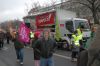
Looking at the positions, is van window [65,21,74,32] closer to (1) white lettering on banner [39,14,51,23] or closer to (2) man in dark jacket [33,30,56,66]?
(1) white lettering on banner [39,14,51,23]

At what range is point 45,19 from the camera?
82.3 ft

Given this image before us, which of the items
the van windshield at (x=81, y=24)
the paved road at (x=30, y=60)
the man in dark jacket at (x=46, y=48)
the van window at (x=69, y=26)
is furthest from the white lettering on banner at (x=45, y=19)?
the man in dark jacket at (x=46, y=48)

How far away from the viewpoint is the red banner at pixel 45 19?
79.4 feet

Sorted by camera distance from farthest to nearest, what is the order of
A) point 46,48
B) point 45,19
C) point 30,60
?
point 45,19 → point 30,60 → point 46,48

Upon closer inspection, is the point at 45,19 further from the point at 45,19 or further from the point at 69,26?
the point at 69,26

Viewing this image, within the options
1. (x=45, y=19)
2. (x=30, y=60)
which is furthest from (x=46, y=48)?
(x=45, y=19)

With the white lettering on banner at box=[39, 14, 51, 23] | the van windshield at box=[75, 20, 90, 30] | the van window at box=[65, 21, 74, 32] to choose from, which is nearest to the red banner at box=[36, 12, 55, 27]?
the white lettering on banner at box=[39, 14, 51, 23]

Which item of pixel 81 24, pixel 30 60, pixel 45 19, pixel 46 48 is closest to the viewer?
pixel 46 48

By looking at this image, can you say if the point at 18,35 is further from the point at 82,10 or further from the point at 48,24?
the point at 82,10

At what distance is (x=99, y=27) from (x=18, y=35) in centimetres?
1171

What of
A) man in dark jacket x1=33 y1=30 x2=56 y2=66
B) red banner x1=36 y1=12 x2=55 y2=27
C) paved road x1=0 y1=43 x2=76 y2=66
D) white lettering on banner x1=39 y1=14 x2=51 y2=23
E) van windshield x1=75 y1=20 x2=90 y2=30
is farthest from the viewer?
white lettering on banner x1=39 y1=14 x2=51 y2=23

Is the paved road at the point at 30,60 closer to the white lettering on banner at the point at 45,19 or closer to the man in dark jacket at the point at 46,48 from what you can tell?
the man in dark jacket at the point at 46,48

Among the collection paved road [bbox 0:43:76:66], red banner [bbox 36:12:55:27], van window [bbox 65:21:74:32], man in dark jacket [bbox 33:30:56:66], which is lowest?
paved road [bbox 0:43:76:66]

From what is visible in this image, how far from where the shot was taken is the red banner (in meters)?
24.2
